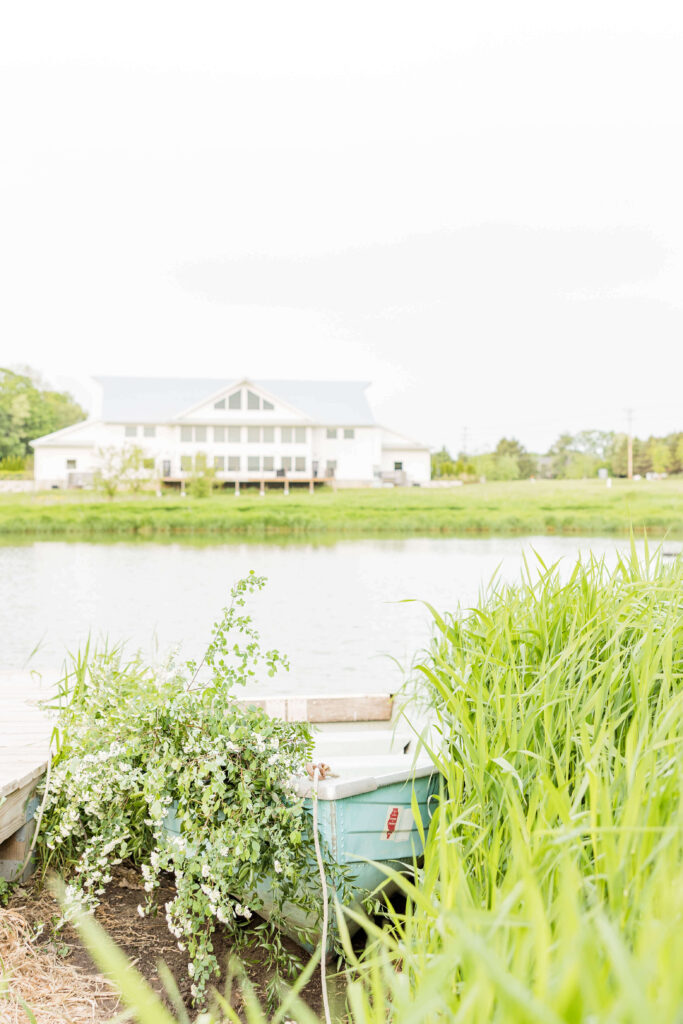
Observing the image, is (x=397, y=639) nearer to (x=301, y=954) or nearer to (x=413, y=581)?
(x=413, y=581)

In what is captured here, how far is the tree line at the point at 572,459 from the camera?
2516 inches

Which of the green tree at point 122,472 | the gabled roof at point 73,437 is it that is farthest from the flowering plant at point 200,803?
the gabled roof at point 73,437

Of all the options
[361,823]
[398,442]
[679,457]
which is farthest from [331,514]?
[361,823]

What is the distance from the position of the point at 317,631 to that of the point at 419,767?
11.8m

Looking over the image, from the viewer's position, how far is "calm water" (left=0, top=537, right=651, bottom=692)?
1265cm

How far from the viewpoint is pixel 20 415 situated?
61656mm

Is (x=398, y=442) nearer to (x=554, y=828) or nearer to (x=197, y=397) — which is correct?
(x=197, y=397)

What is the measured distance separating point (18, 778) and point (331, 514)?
35.8 m

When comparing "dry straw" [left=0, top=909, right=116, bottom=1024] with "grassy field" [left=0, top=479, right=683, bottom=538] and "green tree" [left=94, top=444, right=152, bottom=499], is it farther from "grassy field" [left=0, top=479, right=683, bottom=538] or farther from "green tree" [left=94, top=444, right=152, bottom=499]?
"green tree" [left=94, top=444, right=152, bottom=499]

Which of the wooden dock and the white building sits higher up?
the white building

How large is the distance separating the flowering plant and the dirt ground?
0.09 meters

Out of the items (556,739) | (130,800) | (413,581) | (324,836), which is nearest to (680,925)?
(556,739)

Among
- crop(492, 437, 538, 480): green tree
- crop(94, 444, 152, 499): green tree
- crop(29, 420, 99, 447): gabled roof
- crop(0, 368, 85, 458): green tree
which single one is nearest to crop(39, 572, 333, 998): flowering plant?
crop(94, 444, 152, 499): green tree

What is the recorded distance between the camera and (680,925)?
104 centimetres
